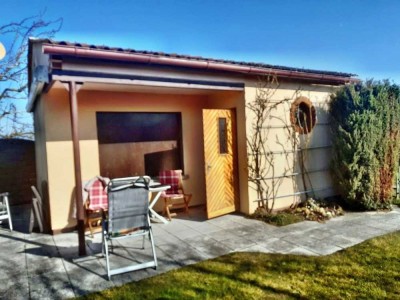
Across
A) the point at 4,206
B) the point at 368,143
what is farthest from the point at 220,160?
the point at 4,206

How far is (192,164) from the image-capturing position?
816 cm

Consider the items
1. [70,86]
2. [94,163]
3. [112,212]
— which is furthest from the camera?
[94,163]

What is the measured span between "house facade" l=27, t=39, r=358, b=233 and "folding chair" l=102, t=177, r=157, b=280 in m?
1.14

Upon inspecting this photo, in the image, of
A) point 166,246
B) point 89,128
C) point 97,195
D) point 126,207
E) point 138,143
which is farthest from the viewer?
point 138,143

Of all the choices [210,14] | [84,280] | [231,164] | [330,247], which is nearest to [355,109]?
[231,164]

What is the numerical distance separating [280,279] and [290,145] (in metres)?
4.46

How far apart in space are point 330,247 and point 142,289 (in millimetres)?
3230

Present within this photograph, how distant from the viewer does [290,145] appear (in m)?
7.68

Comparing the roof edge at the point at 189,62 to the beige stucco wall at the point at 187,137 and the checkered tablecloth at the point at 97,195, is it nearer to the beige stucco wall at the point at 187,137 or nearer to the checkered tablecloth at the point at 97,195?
the beige stucco wall at the point at 187,137

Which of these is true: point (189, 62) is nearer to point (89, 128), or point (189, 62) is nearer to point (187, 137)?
point (187, 137)

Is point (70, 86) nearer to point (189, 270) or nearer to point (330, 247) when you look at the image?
point (189, 270)

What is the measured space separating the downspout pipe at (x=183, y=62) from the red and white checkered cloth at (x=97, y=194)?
9.23 ft

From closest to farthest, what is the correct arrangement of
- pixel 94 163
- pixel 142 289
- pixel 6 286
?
pixel 142 289, pixel 6 286, pixel 94 163

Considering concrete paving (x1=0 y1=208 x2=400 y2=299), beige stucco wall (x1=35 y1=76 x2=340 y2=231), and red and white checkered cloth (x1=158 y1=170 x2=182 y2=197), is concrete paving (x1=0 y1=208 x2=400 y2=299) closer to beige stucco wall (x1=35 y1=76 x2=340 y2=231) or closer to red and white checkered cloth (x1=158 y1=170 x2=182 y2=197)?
red and white checkered cloth (x1=158 y1=170 x2=182 y2=197)
